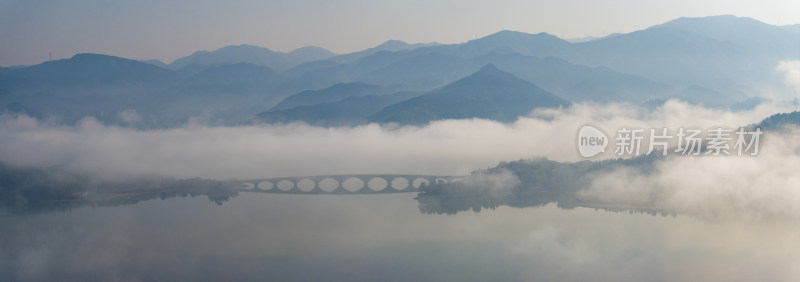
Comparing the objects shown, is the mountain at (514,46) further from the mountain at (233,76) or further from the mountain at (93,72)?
the mountain at (93,72)

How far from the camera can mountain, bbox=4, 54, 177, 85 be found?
5699 inches

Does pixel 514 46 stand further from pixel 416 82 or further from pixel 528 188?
pixel 528 188

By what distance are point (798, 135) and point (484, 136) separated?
162ft

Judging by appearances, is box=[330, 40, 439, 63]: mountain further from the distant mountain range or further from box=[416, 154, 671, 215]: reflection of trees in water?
box=[416, 154, 671, 215]: reflection of trees in water

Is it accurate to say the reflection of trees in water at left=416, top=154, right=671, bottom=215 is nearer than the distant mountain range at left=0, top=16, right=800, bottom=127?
Yes

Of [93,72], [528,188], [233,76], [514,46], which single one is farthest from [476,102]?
[93,72]

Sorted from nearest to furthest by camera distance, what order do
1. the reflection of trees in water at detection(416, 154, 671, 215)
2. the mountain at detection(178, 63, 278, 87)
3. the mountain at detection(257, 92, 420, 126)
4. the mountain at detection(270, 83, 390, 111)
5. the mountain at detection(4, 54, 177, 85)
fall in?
the reflection of trees in water at detection(416, 154, 671, 215)
the mountain at detection(257, 92, 420, 126)
the mountain at detection(270, 83, 390, 111)
the mountain at detection(4, 54, 177, 85)
the mountain at detection(178, 63, 278, 87)

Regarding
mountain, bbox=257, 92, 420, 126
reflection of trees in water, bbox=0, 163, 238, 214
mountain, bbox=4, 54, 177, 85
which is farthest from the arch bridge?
mountain, bbox=4, 54, 177, 85

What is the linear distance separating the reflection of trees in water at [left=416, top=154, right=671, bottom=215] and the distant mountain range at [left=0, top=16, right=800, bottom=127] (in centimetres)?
4459

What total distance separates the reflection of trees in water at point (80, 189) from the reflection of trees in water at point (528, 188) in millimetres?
21441

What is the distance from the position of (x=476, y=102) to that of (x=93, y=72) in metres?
96.9

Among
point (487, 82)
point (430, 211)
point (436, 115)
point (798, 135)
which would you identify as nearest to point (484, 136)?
point (436, 115)

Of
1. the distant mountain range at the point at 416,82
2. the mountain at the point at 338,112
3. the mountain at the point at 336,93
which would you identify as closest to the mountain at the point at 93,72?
the distant mountain range at the point at 416,82


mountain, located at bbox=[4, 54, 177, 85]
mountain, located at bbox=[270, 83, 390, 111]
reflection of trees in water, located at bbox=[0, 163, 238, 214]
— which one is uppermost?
mountain, located at bbox=[4, 54, 177, 85]
